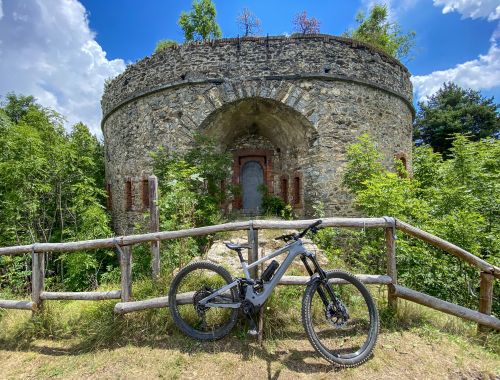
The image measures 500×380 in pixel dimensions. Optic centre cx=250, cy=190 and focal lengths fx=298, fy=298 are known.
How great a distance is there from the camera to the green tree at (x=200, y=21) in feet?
63.8

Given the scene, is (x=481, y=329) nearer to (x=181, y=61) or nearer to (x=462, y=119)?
(x=181, y=61)

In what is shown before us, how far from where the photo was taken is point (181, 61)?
854cm

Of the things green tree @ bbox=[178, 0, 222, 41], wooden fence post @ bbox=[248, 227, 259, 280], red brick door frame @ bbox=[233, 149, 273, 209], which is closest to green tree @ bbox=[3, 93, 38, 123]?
green tree @ bbox=[178, 0, 222, 41]

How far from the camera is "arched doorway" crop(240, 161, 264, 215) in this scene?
34.2ft

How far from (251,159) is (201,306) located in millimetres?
7593

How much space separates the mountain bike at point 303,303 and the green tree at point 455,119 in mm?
19864

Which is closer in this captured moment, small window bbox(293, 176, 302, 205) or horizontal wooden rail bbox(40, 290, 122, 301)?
horizontal wooden rail bbox(40, 290, 122, 301)

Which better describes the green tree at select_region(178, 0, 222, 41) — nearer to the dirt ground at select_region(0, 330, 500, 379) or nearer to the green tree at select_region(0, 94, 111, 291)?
the green tree at select_region(0, 94, 111, 291)

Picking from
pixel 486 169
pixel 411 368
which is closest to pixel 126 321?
pixel 411 368

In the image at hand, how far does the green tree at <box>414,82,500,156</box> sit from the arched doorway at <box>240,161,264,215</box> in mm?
14944

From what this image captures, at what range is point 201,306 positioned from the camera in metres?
3.13

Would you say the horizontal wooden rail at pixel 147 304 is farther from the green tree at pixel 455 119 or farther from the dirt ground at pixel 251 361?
the green tree at pixel 455 119

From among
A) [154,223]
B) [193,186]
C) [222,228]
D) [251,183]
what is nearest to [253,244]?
[222,228]

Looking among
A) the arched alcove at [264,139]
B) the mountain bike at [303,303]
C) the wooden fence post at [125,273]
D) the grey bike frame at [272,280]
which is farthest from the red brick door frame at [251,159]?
the grey bike frame at [272,280]
